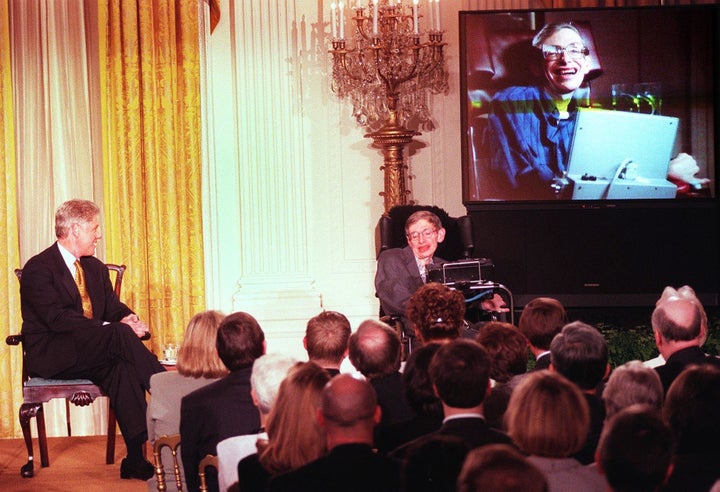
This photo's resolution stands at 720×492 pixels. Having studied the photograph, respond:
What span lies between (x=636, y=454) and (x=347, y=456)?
605 mm

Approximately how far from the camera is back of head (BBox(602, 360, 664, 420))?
2854mm

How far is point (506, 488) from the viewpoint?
1864 millimetres

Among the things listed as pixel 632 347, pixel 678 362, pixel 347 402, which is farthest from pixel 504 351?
pixel 632 347

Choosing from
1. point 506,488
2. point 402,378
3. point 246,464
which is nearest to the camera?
point 506,488

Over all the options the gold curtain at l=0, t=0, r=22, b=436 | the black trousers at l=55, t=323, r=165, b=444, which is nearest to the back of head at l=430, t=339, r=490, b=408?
the black trousers at l=55, t=323, r=165, b=444

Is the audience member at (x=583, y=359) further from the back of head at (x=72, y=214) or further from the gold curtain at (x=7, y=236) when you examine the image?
the gold curtain at (x=7, y=236)

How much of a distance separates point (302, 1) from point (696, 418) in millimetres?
4975

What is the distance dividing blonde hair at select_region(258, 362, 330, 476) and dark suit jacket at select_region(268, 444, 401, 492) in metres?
0.14

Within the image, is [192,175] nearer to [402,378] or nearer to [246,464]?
[402,378]

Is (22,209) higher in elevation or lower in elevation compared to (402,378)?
higher

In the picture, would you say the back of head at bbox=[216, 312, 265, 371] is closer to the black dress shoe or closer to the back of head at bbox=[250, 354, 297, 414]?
the back of head at bbox=[250, 354, 297, 414]

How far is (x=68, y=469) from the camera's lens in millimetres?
5367

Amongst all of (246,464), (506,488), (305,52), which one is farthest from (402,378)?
(305,52)

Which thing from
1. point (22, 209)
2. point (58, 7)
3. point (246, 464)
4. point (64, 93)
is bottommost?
point (246, 464)
